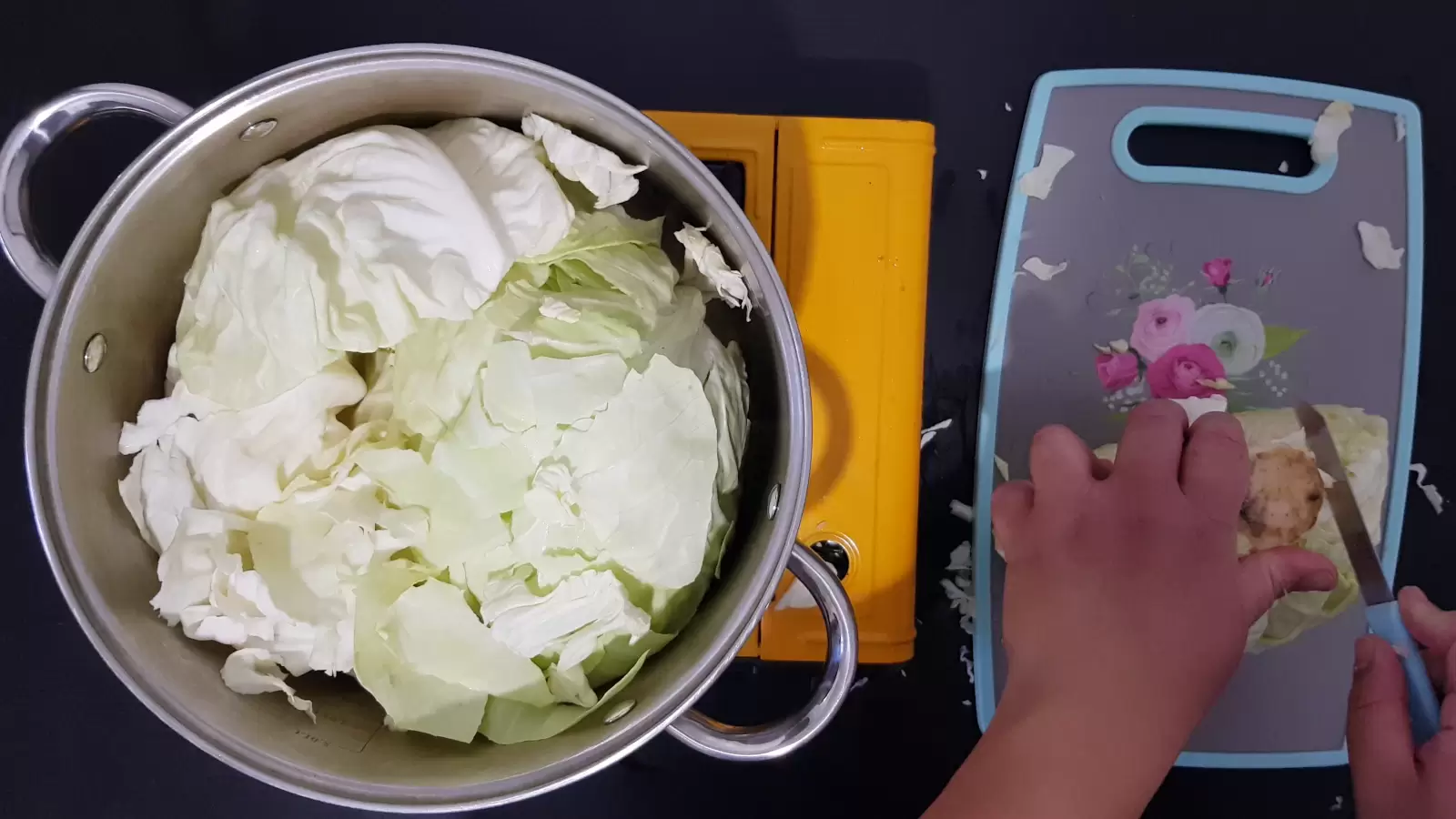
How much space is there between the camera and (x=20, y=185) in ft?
1.45

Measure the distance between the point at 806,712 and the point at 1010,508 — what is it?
0.20 m

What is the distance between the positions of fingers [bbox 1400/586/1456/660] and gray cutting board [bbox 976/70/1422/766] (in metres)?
0.09

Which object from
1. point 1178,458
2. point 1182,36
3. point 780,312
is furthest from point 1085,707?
point 1182,36

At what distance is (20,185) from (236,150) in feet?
0.37

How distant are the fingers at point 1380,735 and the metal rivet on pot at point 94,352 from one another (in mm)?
711

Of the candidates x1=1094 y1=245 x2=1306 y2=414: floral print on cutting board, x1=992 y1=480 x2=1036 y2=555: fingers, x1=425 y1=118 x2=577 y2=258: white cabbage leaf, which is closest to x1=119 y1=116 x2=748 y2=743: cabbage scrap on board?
x1=425 y1=118 x2=577 y2=258: white cabbage leaf

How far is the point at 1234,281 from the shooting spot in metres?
0.64

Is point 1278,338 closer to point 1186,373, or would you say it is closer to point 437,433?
point 1186,373

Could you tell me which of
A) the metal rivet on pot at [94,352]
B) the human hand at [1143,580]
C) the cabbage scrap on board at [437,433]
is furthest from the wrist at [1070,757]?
the metal rivet on pot at [94,352]

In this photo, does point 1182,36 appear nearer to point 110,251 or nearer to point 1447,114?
point 1447,114

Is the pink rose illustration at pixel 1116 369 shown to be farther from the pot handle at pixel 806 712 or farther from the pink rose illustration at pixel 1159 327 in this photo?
the pot handle at pixel 806 712

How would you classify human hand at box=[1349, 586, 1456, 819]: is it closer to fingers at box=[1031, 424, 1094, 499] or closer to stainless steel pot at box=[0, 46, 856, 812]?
fingers at box=[1031, 424, 1094, 499]

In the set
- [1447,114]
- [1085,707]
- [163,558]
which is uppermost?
[1447,114]

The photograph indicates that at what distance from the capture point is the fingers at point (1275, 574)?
1.81 ft
